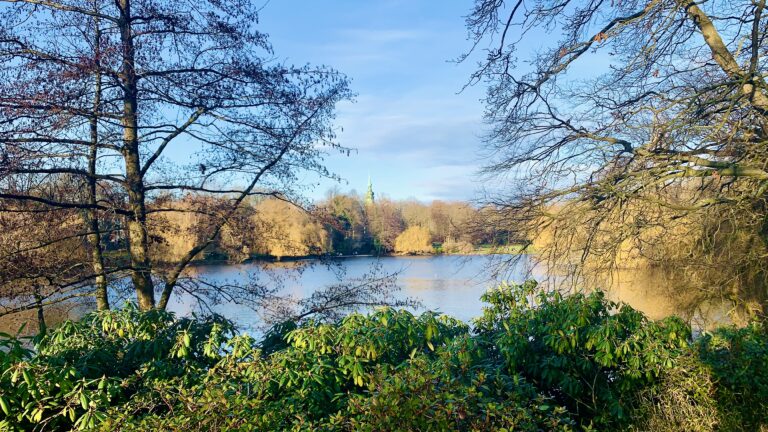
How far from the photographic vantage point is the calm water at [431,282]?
26.9 ft

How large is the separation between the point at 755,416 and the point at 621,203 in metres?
3.46

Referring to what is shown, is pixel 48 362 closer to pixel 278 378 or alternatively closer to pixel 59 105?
pixel 278 378

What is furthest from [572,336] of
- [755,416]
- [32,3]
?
[32,3]

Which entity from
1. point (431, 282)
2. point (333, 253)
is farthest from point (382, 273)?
point (431, 282)

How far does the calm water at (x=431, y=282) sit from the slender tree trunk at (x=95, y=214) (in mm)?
1046

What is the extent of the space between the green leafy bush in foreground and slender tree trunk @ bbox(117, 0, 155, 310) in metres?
2.52

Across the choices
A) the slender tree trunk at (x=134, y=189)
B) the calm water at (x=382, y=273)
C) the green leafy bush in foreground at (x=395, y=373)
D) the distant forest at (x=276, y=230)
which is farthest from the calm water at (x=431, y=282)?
the green leafy bush in foreground at (x=395, y=373)

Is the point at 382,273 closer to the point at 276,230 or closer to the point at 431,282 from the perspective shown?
the point at 276,230

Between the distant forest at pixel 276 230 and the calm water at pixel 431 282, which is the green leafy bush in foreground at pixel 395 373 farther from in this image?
the distant forest at pixel 276 230

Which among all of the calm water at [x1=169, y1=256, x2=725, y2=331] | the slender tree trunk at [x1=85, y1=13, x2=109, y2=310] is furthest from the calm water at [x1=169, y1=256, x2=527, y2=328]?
the slender tree trunk at [x1=85, y1=13, x2=109, y2=310]

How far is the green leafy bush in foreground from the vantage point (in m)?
2.79

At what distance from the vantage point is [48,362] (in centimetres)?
327

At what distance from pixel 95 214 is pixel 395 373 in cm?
523

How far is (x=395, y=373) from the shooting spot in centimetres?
323
